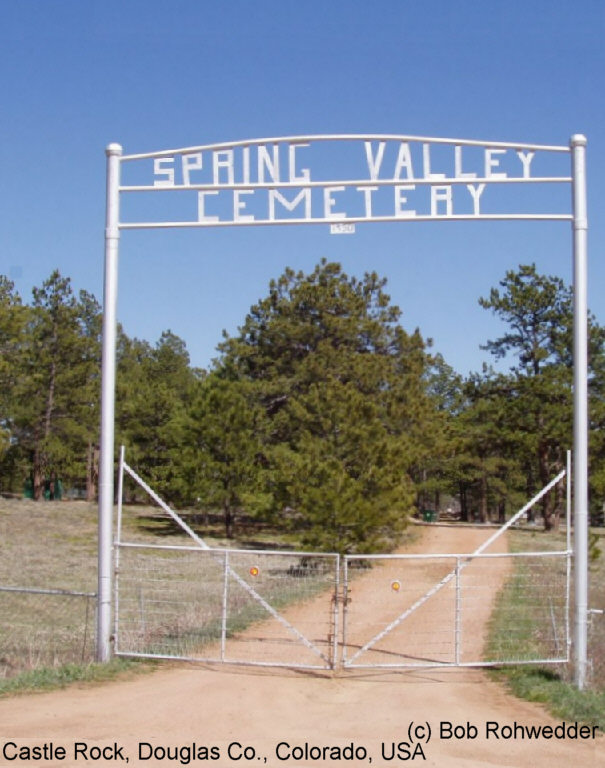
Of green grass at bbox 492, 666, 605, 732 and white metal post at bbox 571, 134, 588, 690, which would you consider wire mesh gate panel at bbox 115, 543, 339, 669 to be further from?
white metal post at bbox 571, 134, 588, 690

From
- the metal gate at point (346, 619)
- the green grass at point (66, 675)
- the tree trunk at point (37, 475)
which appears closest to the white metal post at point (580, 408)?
the metal gate at point (346, 619)

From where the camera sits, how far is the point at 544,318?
4016 cm

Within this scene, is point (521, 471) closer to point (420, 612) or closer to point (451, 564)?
point (451, 564)

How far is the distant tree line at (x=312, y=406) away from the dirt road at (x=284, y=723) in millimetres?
15947

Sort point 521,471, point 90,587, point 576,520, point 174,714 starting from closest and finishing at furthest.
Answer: point 174,714, point 576,520, point 90,587, point 521,471

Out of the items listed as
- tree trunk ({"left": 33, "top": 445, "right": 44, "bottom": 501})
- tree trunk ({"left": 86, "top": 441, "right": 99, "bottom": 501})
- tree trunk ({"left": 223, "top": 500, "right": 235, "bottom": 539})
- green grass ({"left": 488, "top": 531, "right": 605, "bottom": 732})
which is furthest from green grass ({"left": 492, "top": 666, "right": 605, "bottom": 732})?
tree trunk ({"left": 33, "top": 445, "right": 44, "bottom": 501})

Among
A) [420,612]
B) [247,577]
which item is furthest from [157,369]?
[420,612]

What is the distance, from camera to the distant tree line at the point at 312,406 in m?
28.8

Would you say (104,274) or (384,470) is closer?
(104,274)

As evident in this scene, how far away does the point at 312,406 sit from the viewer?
1198 inches

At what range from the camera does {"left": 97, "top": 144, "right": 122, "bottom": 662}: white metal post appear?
10758 mm

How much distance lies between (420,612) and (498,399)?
2427cm

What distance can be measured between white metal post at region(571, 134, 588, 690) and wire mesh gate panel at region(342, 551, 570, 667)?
458 millimetres

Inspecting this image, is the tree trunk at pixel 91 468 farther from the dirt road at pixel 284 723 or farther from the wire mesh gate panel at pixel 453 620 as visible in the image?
the dirt road at pixel 284 723
